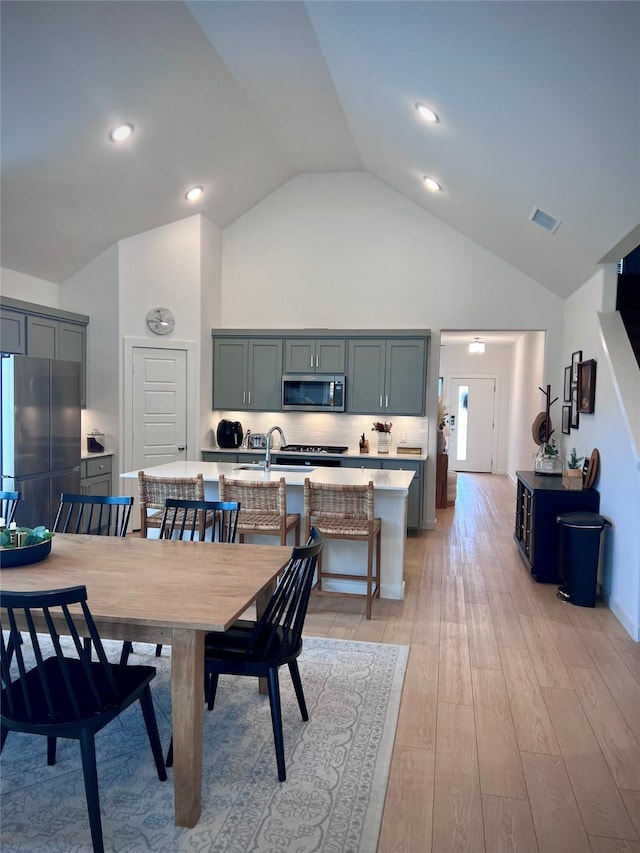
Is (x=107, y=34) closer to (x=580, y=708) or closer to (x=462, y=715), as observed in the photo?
(x=462, y=715)

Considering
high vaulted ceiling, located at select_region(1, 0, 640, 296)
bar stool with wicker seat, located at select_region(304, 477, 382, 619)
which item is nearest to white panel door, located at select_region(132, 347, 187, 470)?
high vaulted ceiling, located at select_region(1, 0, 640, 296)

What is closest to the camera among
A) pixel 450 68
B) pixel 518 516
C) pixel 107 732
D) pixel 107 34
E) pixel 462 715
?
pixel 107 732

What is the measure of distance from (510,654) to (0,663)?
8.80 feet

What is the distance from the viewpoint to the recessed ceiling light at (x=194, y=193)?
5900 mm

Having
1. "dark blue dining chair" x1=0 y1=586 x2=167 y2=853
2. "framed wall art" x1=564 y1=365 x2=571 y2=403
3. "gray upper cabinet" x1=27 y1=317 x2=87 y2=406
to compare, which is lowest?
"dark blue dining chair" x1=0 y1=586 x2=167 y2=853

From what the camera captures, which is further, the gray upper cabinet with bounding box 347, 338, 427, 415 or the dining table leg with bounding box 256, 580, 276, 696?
the gray upper cabinet with bounding box 347, 338, 427, 415

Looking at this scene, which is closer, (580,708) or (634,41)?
(634,41)

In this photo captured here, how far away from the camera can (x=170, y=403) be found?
6.39m

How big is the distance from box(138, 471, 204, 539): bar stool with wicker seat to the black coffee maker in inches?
109

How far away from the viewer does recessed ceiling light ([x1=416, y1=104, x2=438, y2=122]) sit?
12.7 ft

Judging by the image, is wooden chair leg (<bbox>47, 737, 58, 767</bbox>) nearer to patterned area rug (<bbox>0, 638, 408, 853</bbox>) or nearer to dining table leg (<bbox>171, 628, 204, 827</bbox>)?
patterned area rug (<bbox>0, 638, 408, 853</bbox>)

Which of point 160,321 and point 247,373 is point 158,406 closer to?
point 160,321

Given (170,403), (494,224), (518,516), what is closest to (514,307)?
(494,224)

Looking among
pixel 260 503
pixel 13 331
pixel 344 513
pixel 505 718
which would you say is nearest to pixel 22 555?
pixel 260 503
